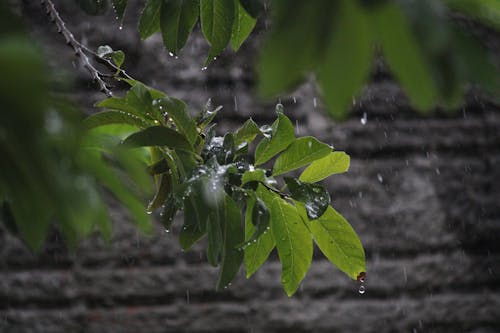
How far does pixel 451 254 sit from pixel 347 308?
34cm

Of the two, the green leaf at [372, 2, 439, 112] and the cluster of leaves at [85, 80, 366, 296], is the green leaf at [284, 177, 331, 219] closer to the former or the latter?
the cluster of leaves at [85, 80, 366, 296]

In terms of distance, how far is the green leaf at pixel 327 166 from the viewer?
25.1 inches

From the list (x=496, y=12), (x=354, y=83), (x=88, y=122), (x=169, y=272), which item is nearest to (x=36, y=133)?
(x=354, y=83)

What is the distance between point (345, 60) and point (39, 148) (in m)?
0.12

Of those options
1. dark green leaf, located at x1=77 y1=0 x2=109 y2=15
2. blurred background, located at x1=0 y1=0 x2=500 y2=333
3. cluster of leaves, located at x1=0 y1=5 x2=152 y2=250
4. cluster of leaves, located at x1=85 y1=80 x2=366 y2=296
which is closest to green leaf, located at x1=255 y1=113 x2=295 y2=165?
cluster of leaves, located at x1=85 y1=80 x2=366 y2=296

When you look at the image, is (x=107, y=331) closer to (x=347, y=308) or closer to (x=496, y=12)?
(x=347, y=308)

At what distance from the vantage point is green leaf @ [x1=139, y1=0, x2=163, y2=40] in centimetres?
70

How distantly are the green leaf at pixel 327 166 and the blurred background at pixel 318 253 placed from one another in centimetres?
114

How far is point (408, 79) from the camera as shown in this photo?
0.24 metres

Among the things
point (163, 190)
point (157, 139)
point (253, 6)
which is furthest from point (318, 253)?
point (253, 6)

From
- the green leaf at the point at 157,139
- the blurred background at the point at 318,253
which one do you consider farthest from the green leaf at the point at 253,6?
the blurred background at the point at 318,253

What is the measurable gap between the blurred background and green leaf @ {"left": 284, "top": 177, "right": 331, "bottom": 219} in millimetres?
1184

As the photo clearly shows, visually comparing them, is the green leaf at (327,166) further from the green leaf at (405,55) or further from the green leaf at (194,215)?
the green leaf at (405,55)

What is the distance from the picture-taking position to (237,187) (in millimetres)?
575
